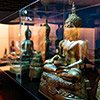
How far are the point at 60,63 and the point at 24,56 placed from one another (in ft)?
5.10

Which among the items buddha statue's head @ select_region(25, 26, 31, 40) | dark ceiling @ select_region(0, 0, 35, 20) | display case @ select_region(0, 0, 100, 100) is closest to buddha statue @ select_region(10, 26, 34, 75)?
buddha statue's head @ select_region(25, 26, 31, 40)

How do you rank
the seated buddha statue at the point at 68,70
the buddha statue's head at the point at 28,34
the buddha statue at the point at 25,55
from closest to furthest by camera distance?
1. the seated buddha statue at the point at 68,70
2. the buddha statue at the point at 25,55
3. the buddha statue's head at the point at 28,34

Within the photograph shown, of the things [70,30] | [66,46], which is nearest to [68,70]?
[66,46]

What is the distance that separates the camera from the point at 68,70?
2336mm

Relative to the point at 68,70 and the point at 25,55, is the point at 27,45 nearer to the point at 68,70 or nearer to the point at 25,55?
the point at 25,55

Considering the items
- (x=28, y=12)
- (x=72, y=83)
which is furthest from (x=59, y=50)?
(x=28, y=12)

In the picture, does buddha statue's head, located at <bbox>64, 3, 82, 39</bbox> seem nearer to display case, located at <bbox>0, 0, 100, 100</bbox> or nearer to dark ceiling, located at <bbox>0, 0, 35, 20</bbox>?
display case, located at <bbox>0, 0, 100, 100</bbox>

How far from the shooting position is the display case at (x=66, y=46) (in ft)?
7.36

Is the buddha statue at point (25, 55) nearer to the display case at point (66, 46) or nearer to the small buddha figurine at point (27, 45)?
the small buddha figurine at point (27, 45)

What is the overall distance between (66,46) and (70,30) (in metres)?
0.26

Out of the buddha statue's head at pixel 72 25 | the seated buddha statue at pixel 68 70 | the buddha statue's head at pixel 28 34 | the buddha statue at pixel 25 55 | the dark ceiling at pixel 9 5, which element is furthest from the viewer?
the dark ceiling at pixel 9 5

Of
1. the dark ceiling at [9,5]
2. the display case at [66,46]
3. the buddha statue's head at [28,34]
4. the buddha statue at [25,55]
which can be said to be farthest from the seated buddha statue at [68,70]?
the dark ceiling at [9,5]

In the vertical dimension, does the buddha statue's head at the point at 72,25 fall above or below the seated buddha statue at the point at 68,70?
above

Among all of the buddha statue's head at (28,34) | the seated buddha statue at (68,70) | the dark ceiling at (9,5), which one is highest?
the dark ceiling at (9,5)
